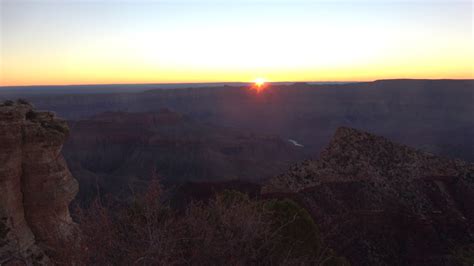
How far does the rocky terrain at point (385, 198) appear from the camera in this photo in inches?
770

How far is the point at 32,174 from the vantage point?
15812 millimetres

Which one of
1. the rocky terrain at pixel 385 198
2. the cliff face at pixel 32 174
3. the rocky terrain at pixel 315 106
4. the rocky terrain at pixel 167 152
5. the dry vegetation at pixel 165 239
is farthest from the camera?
the rocky terrain at pixel 315 106

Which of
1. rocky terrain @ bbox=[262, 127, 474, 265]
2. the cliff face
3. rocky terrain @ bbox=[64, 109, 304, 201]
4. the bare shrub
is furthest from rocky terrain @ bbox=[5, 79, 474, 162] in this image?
the bare shrub

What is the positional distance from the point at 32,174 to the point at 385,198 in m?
17.2

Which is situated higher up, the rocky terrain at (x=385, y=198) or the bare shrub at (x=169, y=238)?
the bare shrub at (x=169, y=238)

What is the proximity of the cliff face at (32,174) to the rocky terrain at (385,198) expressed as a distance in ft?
37.0

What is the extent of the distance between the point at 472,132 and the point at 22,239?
317 ft

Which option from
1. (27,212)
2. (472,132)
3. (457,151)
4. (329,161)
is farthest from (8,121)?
(472,132)

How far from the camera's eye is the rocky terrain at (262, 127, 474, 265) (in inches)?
770

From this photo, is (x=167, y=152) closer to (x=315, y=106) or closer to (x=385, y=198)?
(x=385, y=198)

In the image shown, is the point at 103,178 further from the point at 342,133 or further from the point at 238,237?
the point at 238,237

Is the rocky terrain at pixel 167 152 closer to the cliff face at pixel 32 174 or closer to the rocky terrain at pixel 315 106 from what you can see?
the rocky terrain at pixel 315 106

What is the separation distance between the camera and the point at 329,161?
25.6m

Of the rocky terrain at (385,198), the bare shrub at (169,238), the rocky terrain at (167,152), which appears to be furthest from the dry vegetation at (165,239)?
the rocky terrain at (167,152)
